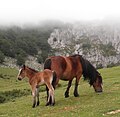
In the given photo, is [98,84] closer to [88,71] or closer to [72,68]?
[88,71]

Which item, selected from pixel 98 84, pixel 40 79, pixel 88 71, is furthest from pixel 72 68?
pixel 98 84

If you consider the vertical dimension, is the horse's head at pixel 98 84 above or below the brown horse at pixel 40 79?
below

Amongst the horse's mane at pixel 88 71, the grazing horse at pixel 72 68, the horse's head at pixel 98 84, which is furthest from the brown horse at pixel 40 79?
the horse's head at pixel 98 84

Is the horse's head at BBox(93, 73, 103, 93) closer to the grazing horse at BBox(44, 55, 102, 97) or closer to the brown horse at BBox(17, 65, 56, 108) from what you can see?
the grazing horse at BBox(44, 55, 102, 97)

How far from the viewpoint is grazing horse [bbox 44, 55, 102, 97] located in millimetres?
24844

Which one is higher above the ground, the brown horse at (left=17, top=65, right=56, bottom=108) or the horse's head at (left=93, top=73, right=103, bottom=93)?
the brown horse at (left=17, top=65, right=56, bottom=108)

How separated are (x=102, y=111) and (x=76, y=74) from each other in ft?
26.1

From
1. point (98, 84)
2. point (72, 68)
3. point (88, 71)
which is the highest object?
point (72, 68)

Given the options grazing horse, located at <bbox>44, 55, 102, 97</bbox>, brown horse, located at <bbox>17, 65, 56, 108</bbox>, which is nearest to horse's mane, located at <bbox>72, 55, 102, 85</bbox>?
grazing horse, located at <bbox>44, 55, 102, 97</bbox>

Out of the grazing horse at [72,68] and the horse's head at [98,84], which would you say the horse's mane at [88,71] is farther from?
→ the horse's head at [98,84]

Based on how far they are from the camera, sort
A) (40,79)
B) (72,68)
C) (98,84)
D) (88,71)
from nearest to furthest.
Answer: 1. (40,79)
2. (72,68)
3. (88,71)
4. (98,84)

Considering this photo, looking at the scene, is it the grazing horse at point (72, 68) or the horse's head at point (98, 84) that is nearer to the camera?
the grazing horse at point (72, 68)

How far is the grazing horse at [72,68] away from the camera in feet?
81.5

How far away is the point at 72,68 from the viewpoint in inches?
1045
